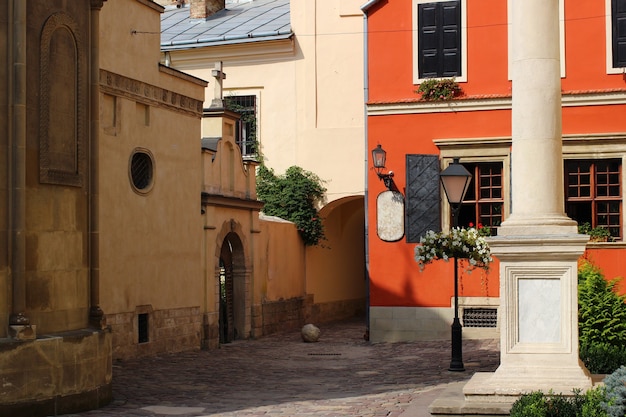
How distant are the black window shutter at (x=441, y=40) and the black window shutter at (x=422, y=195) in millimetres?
1919

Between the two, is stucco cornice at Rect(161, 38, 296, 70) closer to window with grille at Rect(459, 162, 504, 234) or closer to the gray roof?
the gray roof

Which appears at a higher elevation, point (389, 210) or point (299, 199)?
point (299, 199)

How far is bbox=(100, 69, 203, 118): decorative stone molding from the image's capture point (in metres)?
18.6

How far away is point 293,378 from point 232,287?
7.52m

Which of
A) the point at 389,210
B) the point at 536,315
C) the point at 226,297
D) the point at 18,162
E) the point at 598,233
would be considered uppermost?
the point at 18,162

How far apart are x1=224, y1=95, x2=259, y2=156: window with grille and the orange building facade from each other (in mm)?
6976

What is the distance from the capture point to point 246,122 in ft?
98.1

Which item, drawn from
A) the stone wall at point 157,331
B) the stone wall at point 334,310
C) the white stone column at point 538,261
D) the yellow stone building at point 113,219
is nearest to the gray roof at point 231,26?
the yellow stone building at point 113,219

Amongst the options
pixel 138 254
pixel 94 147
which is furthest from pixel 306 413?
pixel 138 254

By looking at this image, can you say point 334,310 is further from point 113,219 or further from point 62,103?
point 62,103

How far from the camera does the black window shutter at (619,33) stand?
72.1 ft

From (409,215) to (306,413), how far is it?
10.9 metres

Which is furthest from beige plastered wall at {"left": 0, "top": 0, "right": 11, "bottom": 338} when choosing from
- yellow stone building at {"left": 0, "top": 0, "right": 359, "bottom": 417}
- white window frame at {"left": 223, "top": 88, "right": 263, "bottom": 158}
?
white window frame at {"left": 223, "top": 88, "right": 263, "bottom": 158}

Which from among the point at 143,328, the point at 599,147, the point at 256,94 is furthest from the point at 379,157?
the point at 256,94
